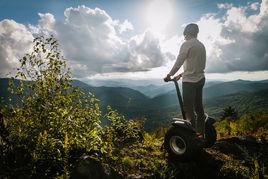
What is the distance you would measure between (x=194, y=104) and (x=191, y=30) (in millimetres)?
2002

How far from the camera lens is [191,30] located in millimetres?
6785

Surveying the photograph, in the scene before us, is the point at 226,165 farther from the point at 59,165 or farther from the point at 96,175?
the point at 59,165

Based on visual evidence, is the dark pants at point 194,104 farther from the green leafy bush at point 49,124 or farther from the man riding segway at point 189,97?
the green leafy bush at point 49,124

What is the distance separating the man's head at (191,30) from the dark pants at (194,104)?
4.04 ft

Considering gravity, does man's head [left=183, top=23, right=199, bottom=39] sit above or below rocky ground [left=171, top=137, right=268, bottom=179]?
above

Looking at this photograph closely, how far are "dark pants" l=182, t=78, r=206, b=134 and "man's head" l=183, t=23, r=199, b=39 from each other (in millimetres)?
1231

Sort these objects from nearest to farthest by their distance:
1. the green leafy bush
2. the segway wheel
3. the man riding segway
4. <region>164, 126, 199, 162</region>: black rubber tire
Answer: the green leafy bush
<region>164, 126, 199, 162</region>: black rubber tire
the man riding segway
the segway wheel

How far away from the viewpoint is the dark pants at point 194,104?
658 cm

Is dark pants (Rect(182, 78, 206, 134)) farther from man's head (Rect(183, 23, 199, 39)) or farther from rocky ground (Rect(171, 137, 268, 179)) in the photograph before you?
man's head (Rect(183, 23, 199, 39))

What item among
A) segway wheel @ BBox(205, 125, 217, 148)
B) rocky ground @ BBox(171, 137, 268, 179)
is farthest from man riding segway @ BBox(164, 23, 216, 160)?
segway wheel @ BBox(205, 125, 217, 148)

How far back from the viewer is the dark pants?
21.6 feet

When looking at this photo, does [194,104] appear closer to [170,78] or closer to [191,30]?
[170,78]

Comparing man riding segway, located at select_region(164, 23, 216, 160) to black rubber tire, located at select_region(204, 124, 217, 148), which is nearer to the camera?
man riding segway, located at select_region(164, 23, 216, 160)

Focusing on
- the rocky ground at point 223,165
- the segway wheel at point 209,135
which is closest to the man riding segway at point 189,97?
the rocky ground at point 223,165
